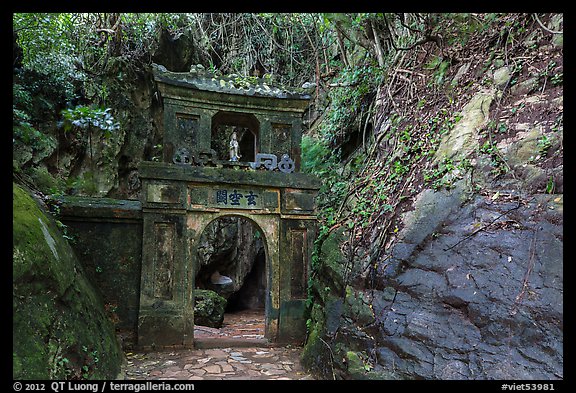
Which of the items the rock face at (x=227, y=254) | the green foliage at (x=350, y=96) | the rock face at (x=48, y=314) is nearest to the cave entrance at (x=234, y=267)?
the rock face at (x=227, y=254)

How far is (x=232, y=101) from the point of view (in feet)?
25.6

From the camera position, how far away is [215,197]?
7.36 metres

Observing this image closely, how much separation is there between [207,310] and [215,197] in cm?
507

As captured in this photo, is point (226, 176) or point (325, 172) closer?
point (226, 176)

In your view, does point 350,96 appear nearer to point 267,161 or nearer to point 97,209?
point 267,161

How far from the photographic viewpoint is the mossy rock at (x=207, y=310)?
11.0 m

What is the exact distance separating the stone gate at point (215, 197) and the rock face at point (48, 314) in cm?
192

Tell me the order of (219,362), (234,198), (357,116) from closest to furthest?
(219,362)
(234,198)
(357,116)

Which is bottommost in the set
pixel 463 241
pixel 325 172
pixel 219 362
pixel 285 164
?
pixel 219 362

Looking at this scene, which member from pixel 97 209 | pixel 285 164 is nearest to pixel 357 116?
pixel 285 164

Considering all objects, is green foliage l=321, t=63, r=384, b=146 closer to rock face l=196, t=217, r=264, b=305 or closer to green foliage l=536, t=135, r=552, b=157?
green foliage l=536, t=135, r=552, b=157

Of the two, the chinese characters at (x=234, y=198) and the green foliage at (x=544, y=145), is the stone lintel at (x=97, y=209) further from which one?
the green foliage at (x=544, y=145)

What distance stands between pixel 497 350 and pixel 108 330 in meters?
4.86

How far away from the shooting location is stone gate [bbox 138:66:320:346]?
6906 millimetres
